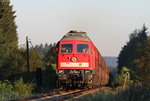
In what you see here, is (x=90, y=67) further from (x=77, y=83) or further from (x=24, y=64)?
(x=24, y=64)


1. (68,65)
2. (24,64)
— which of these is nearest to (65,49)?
(68,65)

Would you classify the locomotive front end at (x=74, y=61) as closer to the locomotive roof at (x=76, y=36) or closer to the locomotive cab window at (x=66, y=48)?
the locomotive cab window at (x=66, y=48)

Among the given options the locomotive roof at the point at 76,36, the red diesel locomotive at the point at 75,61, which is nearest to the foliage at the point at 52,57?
the locomotive roof at the point at 76,36

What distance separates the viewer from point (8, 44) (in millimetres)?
Answer: 69250

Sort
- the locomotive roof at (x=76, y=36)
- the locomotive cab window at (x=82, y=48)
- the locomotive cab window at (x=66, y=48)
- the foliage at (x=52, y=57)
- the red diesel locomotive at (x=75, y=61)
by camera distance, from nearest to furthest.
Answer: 1. the red diesel locomotive at (x=75, y=61)
2. the locomotive cab window at (x=82, y=48)
3. the locomotive cab window at (x=66, y=48)
4. the locomotive roof at (x=76, y=36)
5. the foliage at (x=52, y=57)

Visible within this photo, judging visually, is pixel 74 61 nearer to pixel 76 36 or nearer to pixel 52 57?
pixel 76 36

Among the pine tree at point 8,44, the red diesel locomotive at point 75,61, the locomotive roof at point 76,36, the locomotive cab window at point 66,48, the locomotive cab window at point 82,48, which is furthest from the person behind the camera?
the pine tree at point 8,44

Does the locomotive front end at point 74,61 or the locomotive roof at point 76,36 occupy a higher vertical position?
the locomotive roof at point 76,36

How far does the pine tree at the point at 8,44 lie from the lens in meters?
58.9

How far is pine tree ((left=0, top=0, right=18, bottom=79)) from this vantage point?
58.9m

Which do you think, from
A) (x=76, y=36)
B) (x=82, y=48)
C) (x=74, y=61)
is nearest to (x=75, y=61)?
(x=74, y=61)

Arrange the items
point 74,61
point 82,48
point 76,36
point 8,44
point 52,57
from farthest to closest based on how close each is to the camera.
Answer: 1. point 52,57
2. point 8,44
3. point 76,36
4. point 82,48
5. point 74,61

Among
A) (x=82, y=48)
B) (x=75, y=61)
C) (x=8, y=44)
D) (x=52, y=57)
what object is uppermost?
(x=8, y=44)

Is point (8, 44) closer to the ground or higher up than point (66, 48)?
higher up
